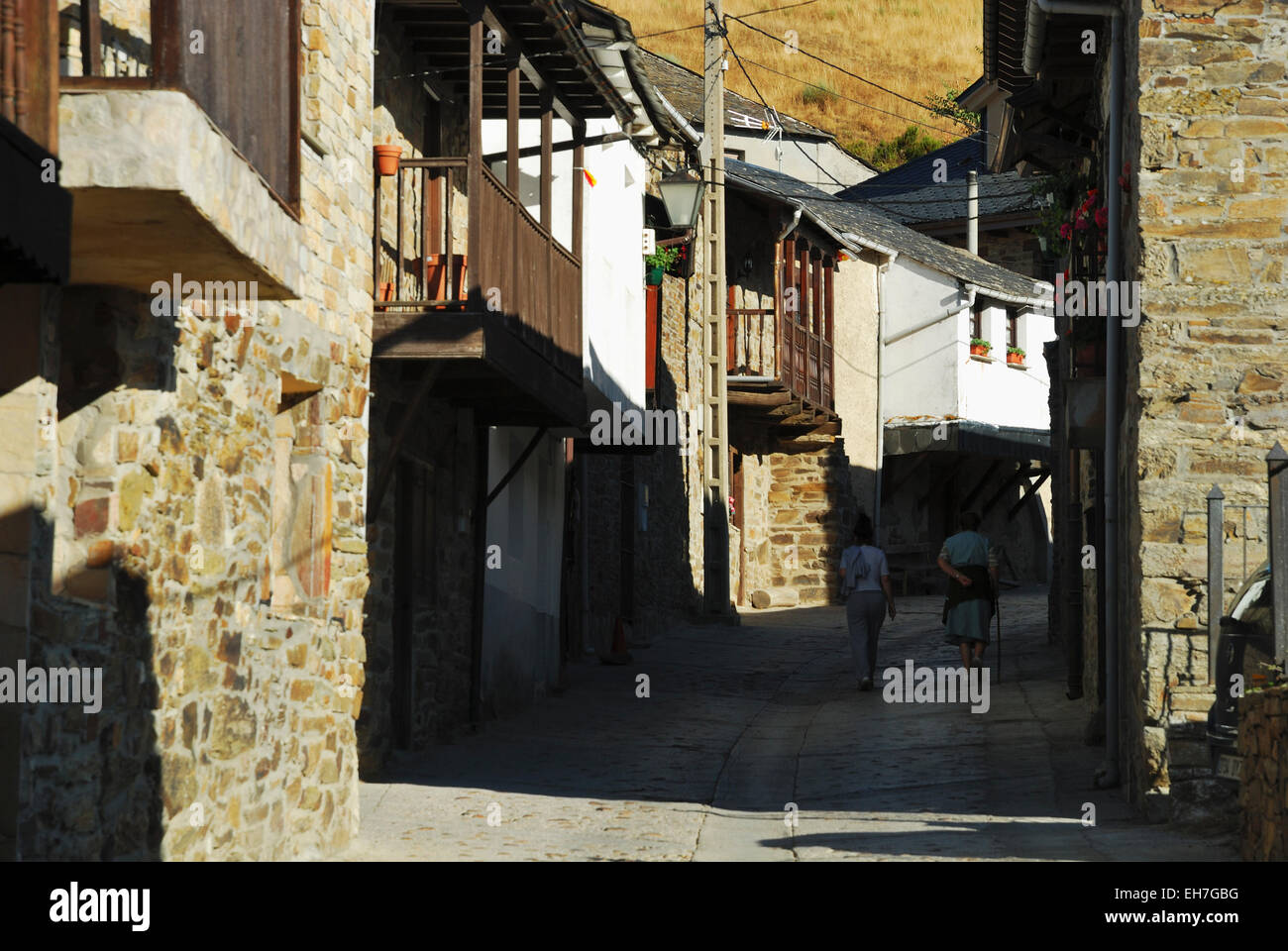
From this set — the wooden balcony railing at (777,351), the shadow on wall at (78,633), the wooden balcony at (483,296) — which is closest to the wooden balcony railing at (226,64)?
the shadow on wall at (78,633)

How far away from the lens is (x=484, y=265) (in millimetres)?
10797

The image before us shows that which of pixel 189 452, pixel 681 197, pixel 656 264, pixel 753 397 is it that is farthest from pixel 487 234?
pixel 753 397

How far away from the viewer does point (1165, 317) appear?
9.40 metres

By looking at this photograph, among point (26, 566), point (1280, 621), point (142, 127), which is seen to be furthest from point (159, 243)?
A: point (1280, 621)

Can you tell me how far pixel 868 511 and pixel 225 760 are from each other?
2134 centimetres

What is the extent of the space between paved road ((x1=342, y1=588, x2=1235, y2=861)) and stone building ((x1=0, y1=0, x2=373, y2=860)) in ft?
4.23

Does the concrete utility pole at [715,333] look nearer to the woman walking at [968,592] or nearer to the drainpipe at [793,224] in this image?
the drainpipe at [793,224]

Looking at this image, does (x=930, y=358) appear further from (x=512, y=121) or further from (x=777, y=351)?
(x=512, y=121)

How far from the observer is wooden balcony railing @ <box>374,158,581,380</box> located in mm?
10703

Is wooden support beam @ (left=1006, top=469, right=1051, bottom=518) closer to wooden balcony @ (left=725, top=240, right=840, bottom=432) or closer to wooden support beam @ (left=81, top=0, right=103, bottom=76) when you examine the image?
wooden balcony @ (left=725, top=240, right=840, bottom=432)

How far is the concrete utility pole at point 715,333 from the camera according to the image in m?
22.2

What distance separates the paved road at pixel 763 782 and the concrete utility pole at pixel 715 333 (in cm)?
543

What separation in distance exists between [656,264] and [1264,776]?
562 inches
